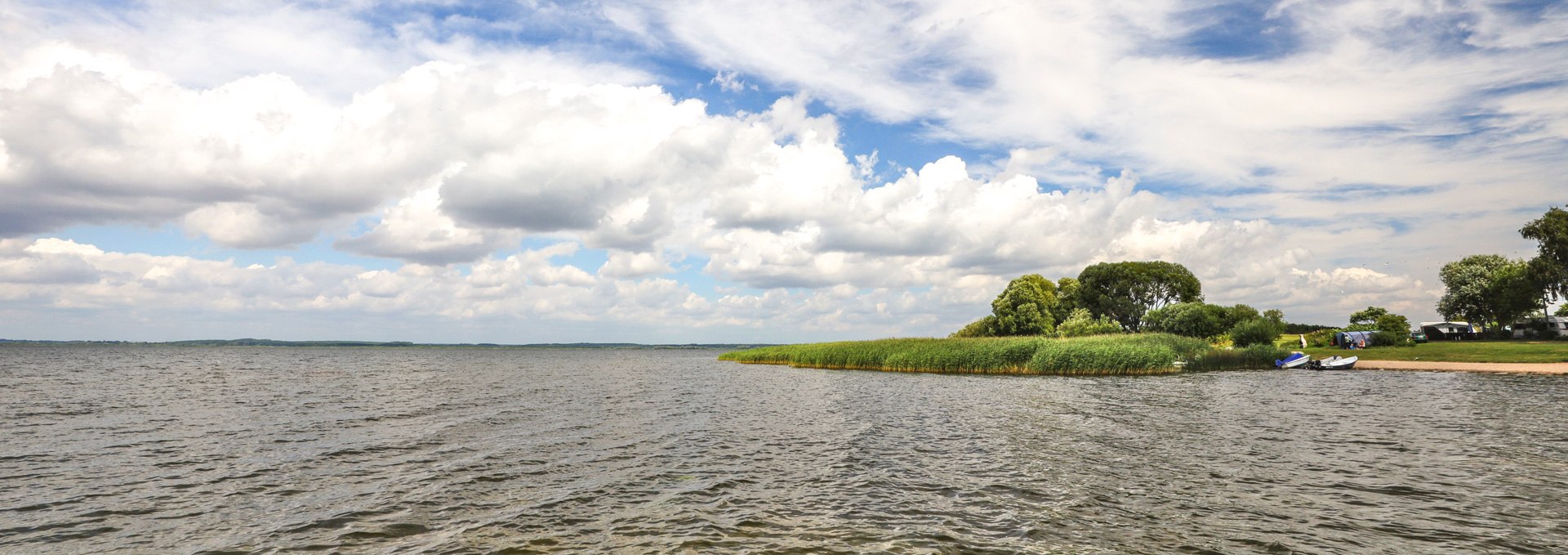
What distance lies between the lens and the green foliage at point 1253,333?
68.2 m

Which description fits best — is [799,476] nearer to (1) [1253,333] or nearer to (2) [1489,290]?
(1) [1253,333]

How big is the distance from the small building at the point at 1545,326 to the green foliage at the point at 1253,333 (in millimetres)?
30855

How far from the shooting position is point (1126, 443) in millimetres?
20922

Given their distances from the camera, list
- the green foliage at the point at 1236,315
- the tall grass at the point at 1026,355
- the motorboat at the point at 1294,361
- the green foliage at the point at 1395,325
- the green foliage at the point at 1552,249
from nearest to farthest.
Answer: the tall grass at the point at 1026,355 → the motorboat at the point at 1294,361 → the green foliage at the point at 1552,249 → the green foliage at the point at 1395,325 → the green foliage at the point at 1236,315

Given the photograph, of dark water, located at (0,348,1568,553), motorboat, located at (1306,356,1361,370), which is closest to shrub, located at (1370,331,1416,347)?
motorboat, located at (1306,356,1361,370)

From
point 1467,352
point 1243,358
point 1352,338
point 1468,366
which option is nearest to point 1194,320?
point 1352,338

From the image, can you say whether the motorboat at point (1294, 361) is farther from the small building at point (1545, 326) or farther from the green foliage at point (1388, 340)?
the small building at point (1545, 326)

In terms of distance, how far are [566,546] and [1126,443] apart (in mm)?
16352

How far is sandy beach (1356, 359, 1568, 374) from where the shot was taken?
4631 centimetres

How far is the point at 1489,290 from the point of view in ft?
287

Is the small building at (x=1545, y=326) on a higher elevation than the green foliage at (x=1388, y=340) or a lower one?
higher

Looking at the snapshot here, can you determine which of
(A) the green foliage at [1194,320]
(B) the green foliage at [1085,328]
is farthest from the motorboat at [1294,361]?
(A) the green foliage at [1194,320]

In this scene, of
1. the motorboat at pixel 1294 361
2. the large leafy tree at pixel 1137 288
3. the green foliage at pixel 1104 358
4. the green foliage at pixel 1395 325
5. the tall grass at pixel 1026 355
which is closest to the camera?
the green foliage at pixel 1104 358

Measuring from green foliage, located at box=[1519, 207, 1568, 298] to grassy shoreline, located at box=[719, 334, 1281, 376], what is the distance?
33.5 metres
